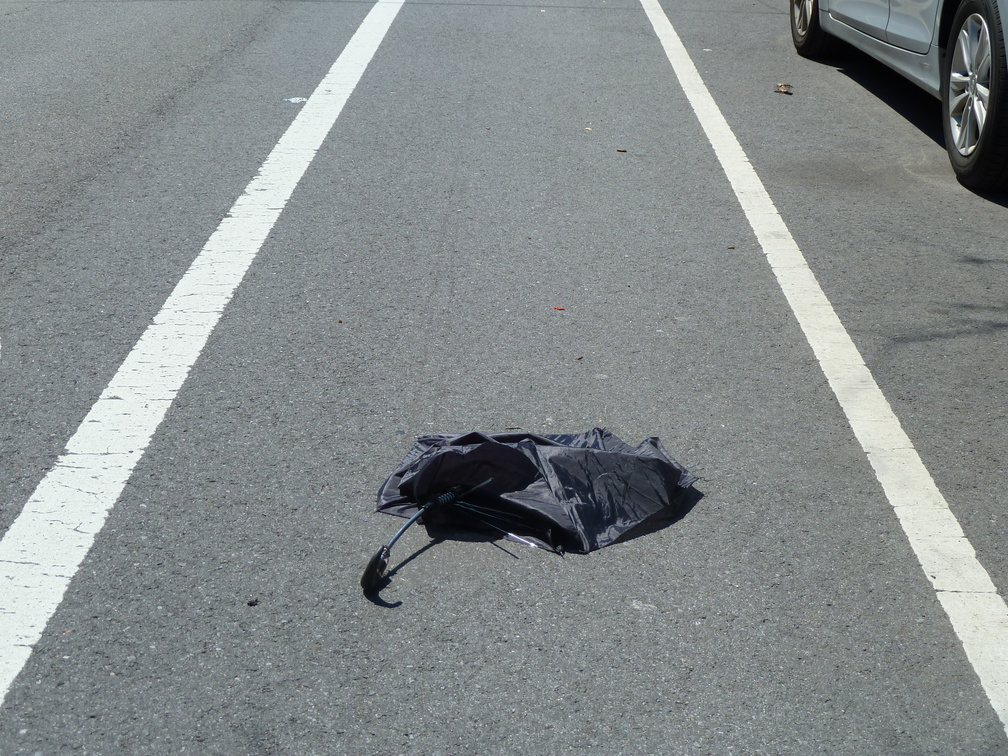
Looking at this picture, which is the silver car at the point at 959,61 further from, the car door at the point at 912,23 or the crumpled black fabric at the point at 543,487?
the crumpled black fabric at the point at 543,487

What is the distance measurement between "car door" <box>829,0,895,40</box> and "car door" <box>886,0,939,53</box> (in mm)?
92

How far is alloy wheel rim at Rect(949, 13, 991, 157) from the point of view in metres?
5.99

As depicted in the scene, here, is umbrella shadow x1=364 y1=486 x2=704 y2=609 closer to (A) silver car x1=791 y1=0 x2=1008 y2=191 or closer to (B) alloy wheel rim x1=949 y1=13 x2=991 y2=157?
(A) silver car x1=791 y1=0 x2=1008 y2=191

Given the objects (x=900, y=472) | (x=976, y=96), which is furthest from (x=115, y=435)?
(x=976, y=96)

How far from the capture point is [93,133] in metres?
7.00

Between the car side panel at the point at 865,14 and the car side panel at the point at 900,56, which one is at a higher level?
the car side panel at the point at 865,14

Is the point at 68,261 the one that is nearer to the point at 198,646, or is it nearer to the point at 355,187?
the point at 355,187

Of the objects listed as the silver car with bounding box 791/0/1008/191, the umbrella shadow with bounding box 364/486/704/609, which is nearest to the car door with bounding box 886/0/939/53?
the silver car with bounding box 791/0/1008/191

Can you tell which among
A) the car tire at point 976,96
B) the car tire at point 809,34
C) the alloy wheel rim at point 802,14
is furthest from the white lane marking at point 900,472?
the alloy wheel rim at point 802,14

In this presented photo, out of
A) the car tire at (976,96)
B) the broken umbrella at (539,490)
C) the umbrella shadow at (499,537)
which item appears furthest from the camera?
the car tire at (976,96)

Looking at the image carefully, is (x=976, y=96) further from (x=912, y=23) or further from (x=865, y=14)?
(x=865, y=14)

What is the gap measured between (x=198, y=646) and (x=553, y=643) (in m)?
0.89

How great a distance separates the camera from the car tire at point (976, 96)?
19.0 ft

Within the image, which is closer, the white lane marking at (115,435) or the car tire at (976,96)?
the white lane marking at (115,435)
